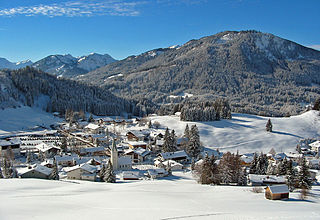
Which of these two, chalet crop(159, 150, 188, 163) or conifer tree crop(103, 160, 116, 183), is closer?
conifer tree crop(103, 160, 116, 183)

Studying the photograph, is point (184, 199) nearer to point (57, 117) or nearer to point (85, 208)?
point (85, 208)

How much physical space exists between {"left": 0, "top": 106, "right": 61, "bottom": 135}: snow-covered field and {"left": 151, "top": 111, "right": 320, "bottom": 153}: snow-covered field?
144 feet

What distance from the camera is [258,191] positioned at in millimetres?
24094

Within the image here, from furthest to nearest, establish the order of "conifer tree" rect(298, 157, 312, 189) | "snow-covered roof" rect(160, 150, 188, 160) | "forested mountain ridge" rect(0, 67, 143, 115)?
1. "forested mountain ridge" rect(0, 67, 143, 115)
2. "snow-covered roof" rect(160, 150, 188, 160)
3. "conifer tree" rect(298, 157, 312, 189)

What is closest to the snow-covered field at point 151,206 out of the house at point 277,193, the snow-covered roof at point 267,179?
the house at point 277,193

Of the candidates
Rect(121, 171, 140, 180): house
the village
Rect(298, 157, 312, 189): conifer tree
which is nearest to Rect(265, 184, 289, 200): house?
the village

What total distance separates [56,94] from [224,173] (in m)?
111

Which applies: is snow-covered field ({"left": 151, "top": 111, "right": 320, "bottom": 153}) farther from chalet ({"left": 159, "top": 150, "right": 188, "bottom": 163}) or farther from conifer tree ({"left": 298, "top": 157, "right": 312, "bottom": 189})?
conifer tree ({"left": 298, "top": 157, "right": 312, "bottom": 189})

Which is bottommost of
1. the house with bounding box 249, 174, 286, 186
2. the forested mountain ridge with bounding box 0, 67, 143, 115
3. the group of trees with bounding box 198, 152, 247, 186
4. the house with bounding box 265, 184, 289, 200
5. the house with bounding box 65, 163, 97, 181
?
the house with bounding box 65, 163, 97, 181

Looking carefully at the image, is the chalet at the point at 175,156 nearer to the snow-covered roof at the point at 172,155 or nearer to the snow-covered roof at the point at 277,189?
the snow-covered roof at the point at 172,155

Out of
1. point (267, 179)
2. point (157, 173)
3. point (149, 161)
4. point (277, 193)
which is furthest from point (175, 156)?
point (277, 193)

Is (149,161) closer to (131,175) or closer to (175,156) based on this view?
(175,156)

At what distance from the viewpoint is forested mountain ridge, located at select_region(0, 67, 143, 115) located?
368ft

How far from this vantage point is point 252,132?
7644 centimetres
